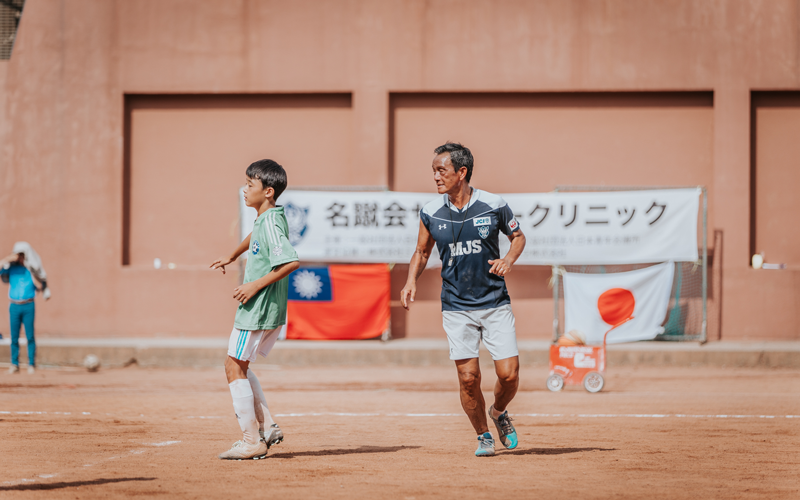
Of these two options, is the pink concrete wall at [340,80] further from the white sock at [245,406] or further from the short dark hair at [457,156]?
→ the white sock at [245,406]

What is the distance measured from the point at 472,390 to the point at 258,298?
1.62 m

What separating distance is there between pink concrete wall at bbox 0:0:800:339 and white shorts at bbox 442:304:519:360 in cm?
927

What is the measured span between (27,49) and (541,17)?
350 inches

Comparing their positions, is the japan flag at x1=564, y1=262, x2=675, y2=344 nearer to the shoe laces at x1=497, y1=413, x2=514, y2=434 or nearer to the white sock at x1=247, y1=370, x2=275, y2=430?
the shoe laces at x1=497, y1=413, x2=514, y2=434

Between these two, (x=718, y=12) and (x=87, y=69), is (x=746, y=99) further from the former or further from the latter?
(x=87, y=69)

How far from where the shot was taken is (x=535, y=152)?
15773 mm

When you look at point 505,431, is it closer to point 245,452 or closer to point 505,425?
point 505,425

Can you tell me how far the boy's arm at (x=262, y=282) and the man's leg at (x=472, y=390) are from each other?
4.51 ft

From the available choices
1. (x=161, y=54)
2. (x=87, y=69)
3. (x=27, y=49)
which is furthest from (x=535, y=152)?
(x=27, y=49)

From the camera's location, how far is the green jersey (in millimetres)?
6078

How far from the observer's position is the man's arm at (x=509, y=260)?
6047 mm

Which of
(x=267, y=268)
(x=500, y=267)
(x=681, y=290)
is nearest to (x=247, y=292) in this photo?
(x=267, y=268)

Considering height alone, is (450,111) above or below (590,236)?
above

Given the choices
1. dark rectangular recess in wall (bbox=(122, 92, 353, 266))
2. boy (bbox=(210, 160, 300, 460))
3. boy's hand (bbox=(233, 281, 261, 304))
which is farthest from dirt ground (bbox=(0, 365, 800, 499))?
dark rectangular recess in wall (bbox=(122, 92, 353, 266))
